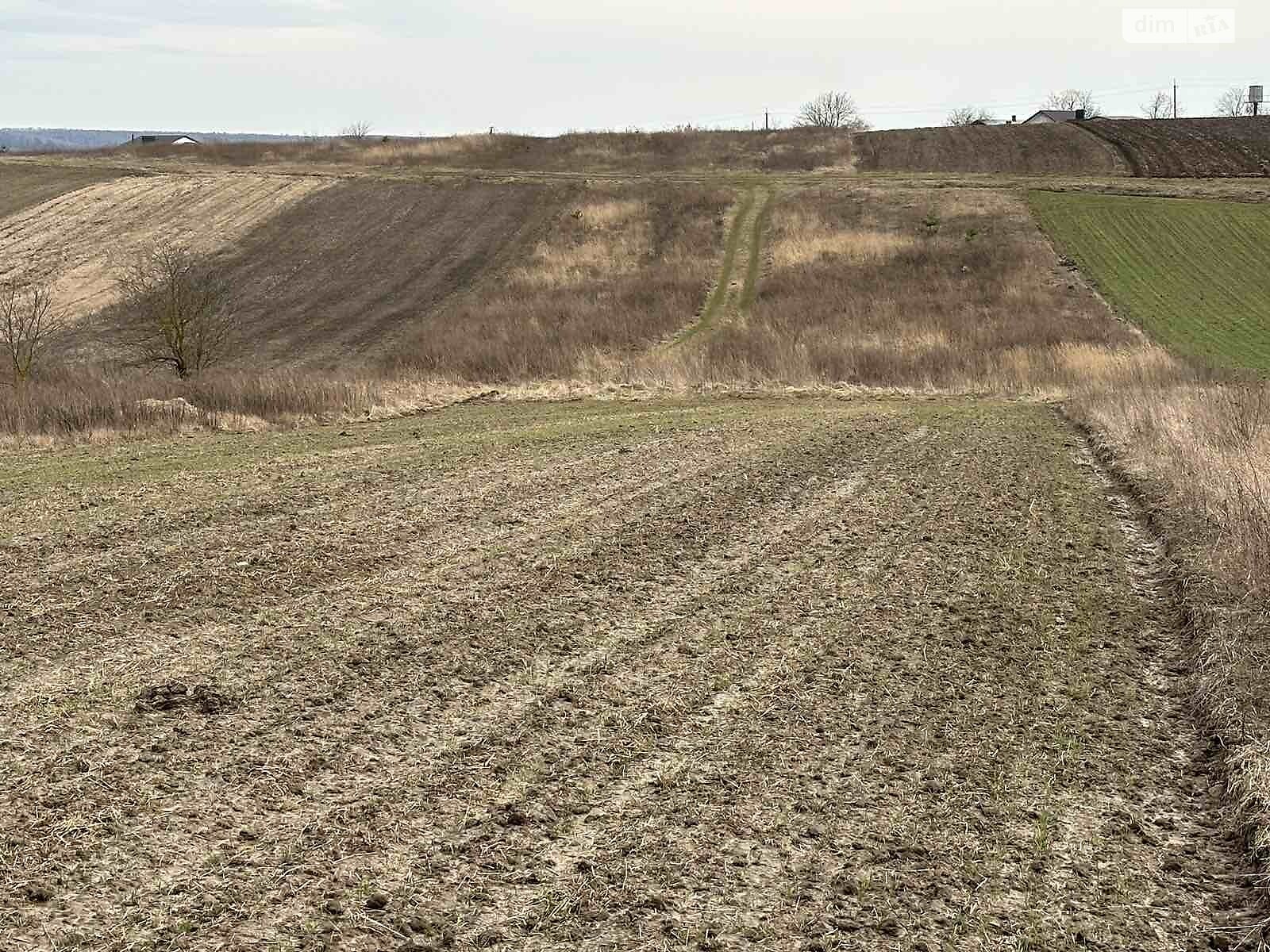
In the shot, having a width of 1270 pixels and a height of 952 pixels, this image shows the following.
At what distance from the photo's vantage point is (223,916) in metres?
5.49

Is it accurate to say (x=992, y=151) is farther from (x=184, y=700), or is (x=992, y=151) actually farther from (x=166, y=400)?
(x=184, y=700)

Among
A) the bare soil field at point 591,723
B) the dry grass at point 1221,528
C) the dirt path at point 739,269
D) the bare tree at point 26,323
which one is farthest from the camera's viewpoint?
the dirt path at point 739,269

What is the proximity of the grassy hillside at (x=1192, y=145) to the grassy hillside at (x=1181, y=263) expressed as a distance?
1152cm

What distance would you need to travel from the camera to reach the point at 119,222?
5812 cm

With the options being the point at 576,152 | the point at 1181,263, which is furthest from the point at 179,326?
the point at 576,152

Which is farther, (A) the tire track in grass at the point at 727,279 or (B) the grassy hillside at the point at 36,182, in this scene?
(B) the grassy hillside at the point at 36,182

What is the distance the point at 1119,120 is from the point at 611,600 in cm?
8322

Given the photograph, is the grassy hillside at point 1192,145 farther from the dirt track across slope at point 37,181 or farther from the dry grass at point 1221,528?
the dirt track across slope at point 37,181

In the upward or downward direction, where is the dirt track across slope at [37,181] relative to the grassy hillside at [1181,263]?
upward

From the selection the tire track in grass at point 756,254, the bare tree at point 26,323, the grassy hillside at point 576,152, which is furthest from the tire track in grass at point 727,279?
the bare tree at point 26,323

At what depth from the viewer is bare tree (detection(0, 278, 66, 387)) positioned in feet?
89.5

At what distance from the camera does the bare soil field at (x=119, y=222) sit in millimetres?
50312

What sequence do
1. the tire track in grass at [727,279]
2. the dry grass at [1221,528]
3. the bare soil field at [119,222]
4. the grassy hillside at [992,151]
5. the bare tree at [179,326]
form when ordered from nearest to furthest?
the dry grass at [1221,528]
the bare tree at [179,326]
the tire track in grass at [727,279]
the bare soil field at [119,222]
the grassy hillside at [992,151]

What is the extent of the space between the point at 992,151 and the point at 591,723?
70.6 m
